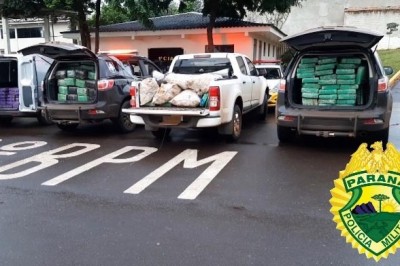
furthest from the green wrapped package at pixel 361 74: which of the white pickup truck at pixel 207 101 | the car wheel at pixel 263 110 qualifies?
the car wheel at pixel 263 110

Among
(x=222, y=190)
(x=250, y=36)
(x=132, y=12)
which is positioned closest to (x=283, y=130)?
(x=222, y=190)

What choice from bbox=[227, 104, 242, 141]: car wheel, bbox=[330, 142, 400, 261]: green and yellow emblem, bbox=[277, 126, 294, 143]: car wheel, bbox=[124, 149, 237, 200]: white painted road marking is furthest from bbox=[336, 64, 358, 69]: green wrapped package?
bbox=[330, 142, 400, 261]: green and yellow emblem

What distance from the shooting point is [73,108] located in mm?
8578

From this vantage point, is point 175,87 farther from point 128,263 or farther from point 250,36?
point 250,36

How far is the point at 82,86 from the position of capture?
9.02 m

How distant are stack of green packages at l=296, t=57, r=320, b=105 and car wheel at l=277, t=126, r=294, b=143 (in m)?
0.60

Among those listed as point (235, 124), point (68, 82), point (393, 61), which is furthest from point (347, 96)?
point (393, 61)

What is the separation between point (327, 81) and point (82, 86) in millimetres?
5029

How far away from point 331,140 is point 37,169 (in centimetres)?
541

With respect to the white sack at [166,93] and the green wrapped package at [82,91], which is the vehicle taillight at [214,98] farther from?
the green wrapped package at [82,91]

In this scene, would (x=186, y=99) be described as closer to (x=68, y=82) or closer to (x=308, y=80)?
(x=308, y=80)

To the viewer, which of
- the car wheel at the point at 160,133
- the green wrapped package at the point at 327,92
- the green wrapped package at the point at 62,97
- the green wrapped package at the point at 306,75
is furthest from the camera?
the green wrapped package at the point at 62,97

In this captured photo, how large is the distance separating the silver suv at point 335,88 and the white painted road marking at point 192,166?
1385 mm

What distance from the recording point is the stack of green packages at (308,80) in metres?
7.51
